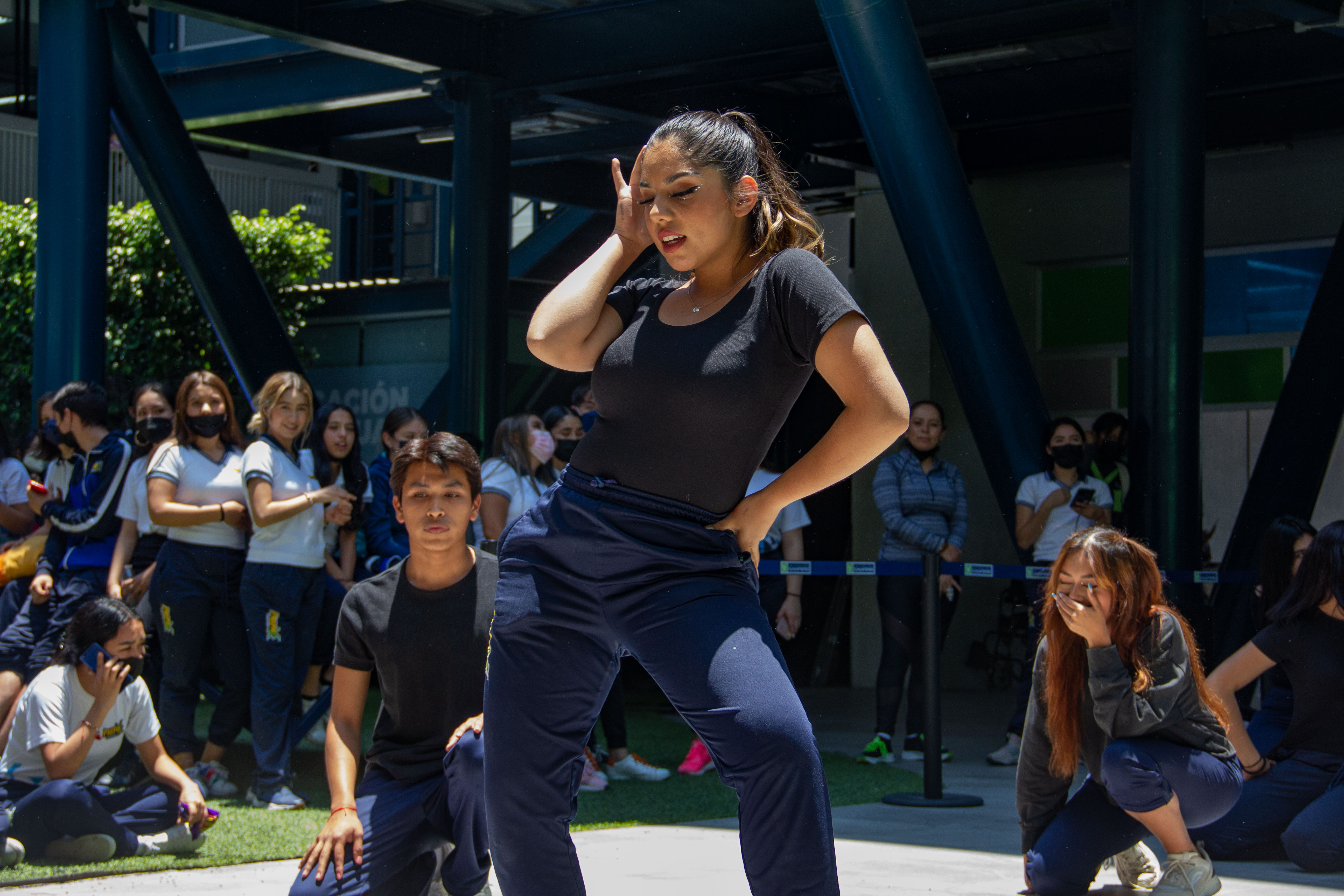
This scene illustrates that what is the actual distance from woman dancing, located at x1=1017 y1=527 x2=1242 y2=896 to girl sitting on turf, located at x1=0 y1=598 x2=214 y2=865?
2836mm

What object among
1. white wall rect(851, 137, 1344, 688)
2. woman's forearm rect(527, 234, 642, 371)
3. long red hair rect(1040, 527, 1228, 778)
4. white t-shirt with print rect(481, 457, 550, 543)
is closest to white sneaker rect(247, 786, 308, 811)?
white t-shirt with print rect(481, 457, 550, 543)

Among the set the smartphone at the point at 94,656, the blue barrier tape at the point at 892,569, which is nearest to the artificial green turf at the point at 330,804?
the smartphone at the point at 94,656

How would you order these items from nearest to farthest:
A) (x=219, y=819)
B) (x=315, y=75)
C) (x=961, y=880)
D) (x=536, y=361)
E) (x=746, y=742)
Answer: (x=746, y=742) → (x=961, y=880) → (x=219, y=819) → (x=315, y=75) → (x=536, y=361)

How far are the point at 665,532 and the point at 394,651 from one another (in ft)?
5.06

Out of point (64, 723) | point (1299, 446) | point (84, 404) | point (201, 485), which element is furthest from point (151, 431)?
point (1299, 446)

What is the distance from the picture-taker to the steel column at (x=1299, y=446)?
894 cm

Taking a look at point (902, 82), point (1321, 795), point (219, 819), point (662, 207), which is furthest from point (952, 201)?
point (662, 207)

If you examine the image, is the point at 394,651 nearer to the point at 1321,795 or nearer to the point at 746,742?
the point at 746,742

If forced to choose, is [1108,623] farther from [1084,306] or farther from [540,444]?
[1084,306]

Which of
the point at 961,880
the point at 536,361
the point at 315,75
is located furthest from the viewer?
the point at 536,361

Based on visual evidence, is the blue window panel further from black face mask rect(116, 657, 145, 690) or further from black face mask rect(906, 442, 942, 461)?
black face mask rect(116, 657, 145, 690)

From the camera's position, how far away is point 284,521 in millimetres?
6539

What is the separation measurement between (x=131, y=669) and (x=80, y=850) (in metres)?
0.62

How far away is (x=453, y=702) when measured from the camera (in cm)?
401
